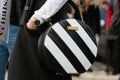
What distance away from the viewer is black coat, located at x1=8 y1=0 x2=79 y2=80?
13.0 ft

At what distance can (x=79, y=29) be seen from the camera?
12.9ft

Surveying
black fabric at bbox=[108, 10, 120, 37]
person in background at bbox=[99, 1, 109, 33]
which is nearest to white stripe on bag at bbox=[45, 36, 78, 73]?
black fabric at bbox=[108, 10, 120, 37]

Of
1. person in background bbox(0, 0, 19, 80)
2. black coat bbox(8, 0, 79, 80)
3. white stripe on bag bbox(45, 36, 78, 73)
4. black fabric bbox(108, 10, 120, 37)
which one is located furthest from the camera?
black fabric bbox(108, 10, 120, 37)

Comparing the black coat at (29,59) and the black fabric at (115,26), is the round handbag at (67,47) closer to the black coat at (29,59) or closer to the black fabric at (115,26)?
the black coat at (29,59)

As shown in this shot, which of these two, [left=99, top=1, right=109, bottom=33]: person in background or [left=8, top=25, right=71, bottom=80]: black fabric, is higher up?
[left=8, top=25, right=71, bottom=80]: black fabric

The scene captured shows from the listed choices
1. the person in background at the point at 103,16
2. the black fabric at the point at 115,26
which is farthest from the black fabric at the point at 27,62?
the person in background at the point at 103,16

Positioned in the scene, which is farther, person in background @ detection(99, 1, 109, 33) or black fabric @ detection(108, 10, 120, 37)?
person in background @ detection(99, 1, 109, 33)

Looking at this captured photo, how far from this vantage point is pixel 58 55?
386 centimetres

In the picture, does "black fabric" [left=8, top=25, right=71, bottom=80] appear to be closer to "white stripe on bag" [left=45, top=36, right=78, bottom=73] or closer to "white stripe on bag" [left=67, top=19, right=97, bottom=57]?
"white stripe on bag" [left=45, top=36, right=78, bottom=73]

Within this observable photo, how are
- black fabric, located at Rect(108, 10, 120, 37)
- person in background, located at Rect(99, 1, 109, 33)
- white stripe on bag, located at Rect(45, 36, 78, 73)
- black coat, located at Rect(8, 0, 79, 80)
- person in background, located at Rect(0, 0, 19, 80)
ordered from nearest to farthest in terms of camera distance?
white stripe on bag, located at Rect(45, 36, 78, 73), black coat, located at Rect(8, 0, 79, 80), person in background, located at Rect(0, 0, 19, 80), black fabric, located at Rect(108, 10, 120, 37), person in background, located at Rect(99, 1, 109, 33)

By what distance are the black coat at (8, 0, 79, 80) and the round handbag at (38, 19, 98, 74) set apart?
0.09 meters

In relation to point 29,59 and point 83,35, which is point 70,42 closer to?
point 83,35

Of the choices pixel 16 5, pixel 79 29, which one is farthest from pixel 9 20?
pixel 79 29

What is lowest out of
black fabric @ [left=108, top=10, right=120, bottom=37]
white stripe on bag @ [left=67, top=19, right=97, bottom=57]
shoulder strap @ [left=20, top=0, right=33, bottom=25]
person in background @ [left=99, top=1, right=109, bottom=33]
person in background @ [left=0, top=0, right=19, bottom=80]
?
person in background @ [left=99, top=1, right=109, bottom=33]
